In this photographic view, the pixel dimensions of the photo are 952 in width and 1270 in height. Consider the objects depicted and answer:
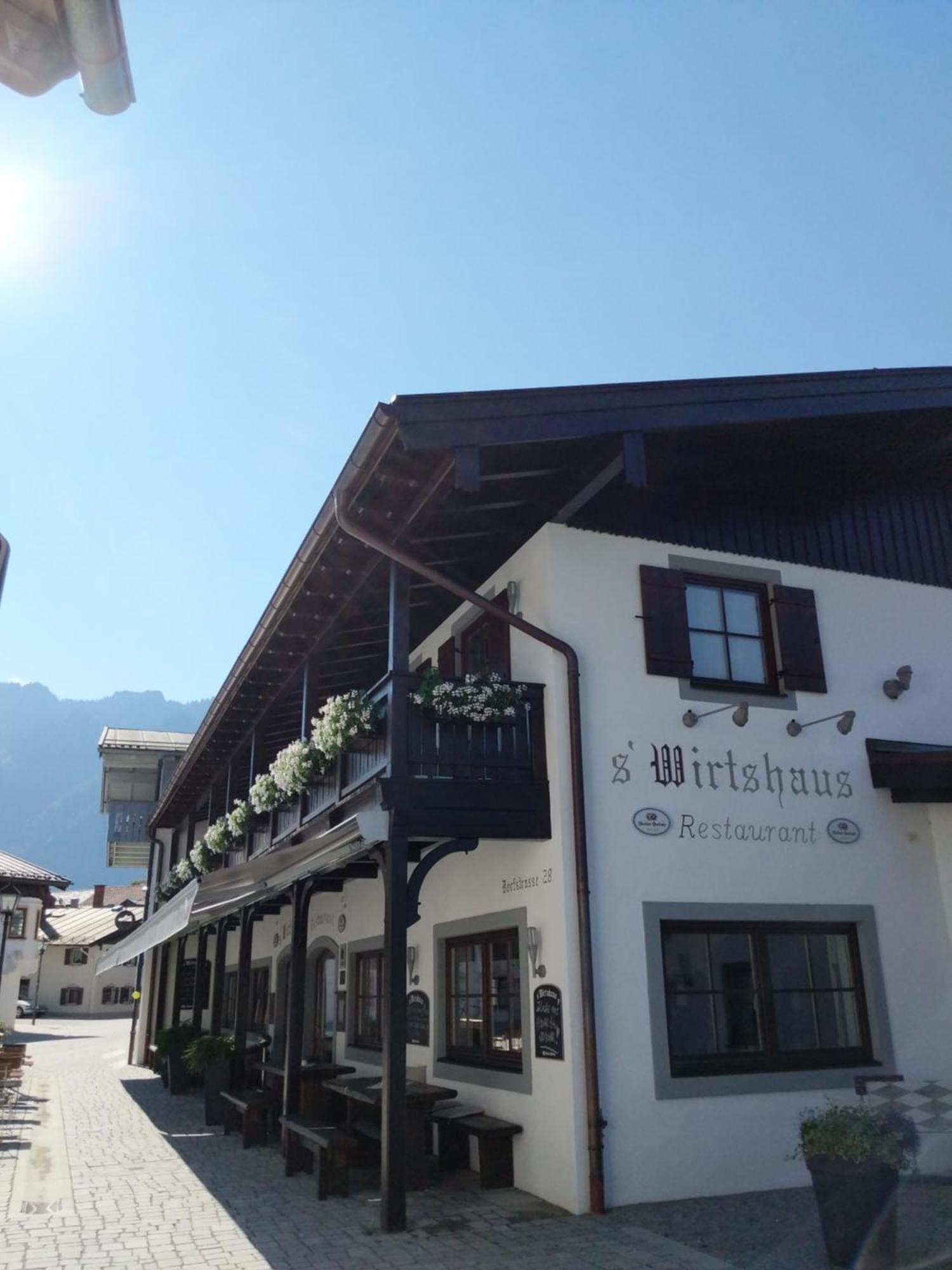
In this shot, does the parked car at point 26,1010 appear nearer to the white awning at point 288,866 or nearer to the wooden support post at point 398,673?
the white awning at point 288,866

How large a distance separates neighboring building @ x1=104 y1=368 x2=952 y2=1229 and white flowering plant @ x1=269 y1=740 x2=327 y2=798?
0.23 meters

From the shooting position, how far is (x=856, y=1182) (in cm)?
588

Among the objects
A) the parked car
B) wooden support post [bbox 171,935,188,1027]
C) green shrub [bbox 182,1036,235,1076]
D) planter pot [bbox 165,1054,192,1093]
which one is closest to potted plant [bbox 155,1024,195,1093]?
planter pot [bbox 165,1054,192,1093]

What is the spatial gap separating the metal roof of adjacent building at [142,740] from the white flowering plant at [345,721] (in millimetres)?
17747

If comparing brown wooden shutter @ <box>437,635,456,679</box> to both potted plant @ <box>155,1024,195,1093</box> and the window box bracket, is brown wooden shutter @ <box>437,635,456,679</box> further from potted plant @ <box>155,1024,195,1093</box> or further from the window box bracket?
potted plant @ <box>155,1024,195,1093</box>

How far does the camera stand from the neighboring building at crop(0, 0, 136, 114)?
4.73 ft

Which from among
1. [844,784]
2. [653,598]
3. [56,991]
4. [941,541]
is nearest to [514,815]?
[653,598]

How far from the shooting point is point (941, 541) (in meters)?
10.8

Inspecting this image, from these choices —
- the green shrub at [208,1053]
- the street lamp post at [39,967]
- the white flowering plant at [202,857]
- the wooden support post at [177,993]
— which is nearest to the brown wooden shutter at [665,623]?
the green shrub at [208,1053]

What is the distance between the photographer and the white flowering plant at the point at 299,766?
966 cm

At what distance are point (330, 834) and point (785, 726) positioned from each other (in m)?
4.12

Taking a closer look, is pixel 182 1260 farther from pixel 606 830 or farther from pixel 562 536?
pixel 562 536

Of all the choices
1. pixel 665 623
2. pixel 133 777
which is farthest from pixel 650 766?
pixel 133 777

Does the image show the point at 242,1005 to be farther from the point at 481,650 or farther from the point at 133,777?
the point at 133,777
